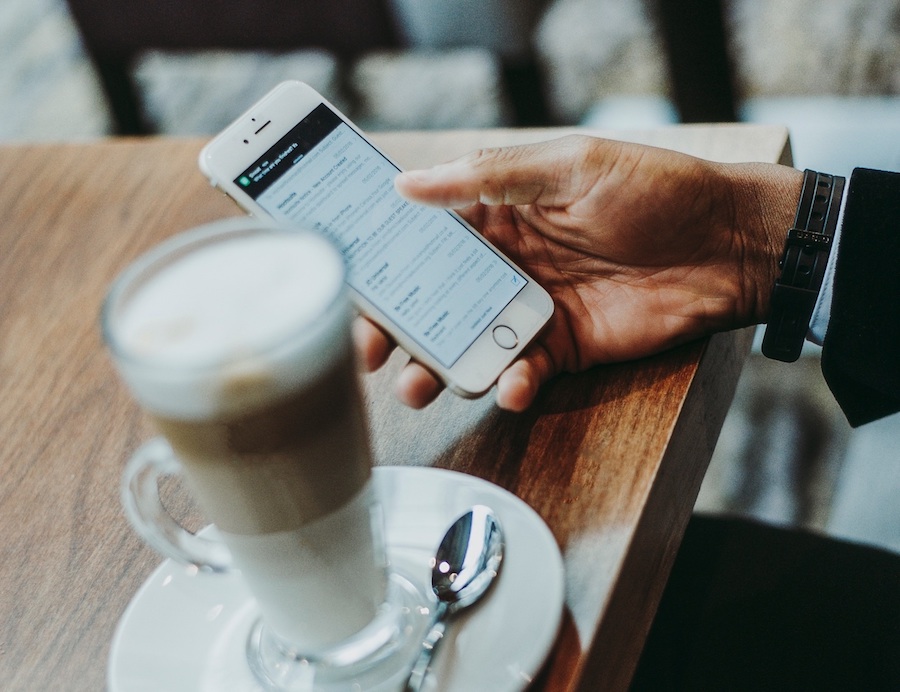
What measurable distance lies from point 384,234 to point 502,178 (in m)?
0.09

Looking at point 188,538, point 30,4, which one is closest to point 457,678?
point 188,538

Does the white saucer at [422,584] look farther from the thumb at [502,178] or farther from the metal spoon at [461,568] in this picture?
the thumb at [502,178]

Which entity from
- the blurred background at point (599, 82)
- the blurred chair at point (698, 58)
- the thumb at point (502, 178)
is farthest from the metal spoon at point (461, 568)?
the blurred chair at point (698, 58)

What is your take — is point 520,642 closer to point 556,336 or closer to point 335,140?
point 556,336

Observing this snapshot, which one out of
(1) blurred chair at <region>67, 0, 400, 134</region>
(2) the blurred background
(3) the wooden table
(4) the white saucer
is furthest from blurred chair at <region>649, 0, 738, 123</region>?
(4) the white saucer

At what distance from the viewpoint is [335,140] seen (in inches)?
25.8

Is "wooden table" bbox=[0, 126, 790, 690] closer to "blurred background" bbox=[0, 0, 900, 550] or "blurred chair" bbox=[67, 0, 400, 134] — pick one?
"blurred background" bbox=[0, 0, 900, 550]

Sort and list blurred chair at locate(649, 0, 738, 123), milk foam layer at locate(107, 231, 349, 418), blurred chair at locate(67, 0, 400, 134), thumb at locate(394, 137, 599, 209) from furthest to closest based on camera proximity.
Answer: blurred chair at locate(67, 0, 400, 134)
blurred chair at locate(649, 0, 738, 123)
thumb at locate(394, 137, 599, 209)
milk foam layer at locate(107, 231, 349, 418)

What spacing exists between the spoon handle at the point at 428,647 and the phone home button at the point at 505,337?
0.22m

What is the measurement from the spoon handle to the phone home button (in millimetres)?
218

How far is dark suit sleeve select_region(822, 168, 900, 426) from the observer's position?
2.12 feet

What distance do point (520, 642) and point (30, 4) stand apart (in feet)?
8.25

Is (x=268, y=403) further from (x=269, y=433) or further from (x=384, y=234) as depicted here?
(x=384, y=234)

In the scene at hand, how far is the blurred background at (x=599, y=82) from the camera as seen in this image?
1266 millimetres
